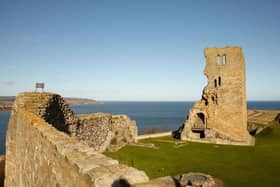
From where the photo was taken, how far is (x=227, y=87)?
2995 centimetres

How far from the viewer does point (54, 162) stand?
4.50 metres

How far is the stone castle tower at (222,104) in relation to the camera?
28.9m

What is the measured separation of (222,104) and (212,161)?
1311 centimetres

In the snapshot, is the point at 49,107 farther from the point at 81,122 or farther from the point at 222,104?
the point at 222,104

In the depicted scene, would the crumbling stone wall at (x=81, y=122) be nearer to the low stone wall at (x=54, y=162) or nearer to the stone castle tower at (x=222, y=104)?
the low stone wall at (x=54, y=162)

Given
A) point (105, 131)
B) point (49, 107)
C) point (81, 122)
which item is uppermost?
point (49, 107)

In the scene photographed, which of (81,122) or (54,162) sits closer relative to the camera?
(54,162)

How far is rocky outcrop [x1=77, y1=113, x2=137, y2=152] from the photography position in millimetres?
13195

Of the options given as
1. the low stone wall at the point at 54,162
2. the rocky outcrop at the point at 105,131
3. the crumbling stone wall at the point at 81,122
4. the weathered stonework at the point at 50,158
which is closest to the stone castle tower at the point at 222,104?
the rocky outcrop at the point at 105,131

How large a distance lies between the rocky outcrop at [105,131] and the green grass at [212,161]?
1081 millimetres

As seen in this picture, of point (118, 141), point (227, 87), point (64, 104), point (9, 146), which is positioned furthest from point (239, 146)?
point (9, 146)

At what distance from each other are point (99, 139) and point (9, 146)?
8420mm

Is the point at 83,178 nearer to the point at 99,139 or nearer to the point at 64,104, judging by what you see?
the point at 64,104

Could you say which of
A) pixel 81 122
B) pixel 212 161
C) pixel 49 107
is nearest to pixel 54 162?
pixel 49 107
